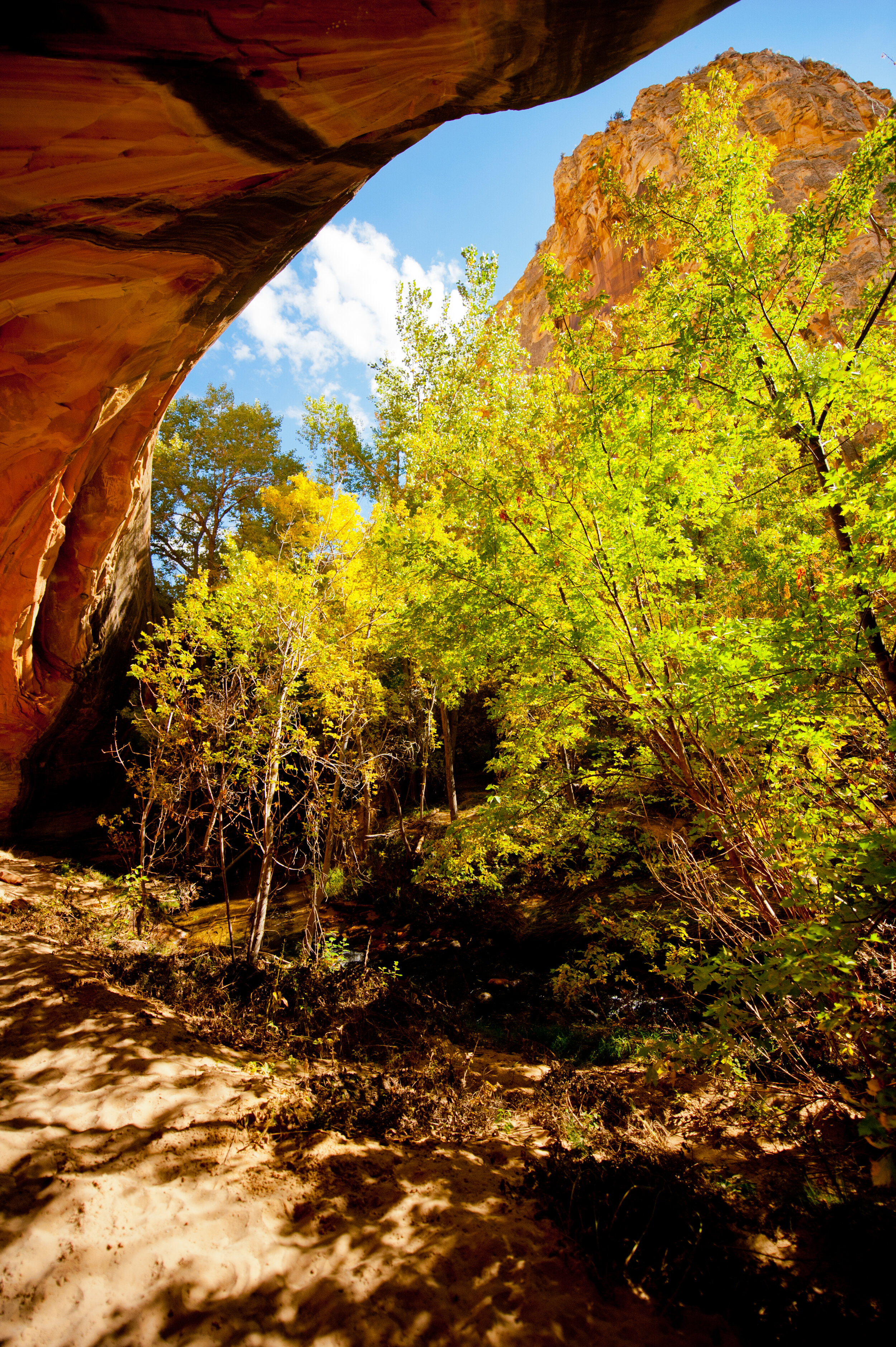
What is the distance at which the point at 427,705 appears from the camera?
46.5 ft

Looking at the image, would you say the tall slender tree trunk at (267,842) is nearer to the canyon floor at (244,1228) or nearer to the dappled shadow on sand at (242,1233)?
the canyon floor at (244,1228)

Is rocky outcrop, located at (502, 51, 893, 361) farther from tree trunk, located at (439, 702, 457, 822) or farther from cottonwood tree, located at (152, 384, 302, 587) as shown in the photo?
tree trunk, located at (439, 702, 457, 822)

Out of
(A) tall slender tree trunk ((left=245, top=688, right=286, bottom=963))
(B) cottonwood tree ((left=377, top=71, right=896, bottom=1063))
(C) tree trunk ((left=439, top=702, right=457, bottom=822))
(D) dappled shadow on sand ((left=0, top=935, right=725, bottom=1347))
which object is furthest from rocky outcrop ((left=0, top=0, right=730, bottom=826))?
(C) tree trunk ((left=439, top=702, right=457, bottom=822))

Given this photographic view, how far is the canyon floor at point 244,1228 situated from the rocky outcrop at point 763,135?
26642 millimetres

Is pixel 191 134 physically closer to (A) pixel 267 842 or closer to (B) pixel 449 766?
(A) pixel 267 842

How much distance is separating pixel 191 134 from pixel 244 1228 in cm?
671

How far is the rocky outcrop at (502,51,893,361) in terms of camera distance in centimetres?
2170

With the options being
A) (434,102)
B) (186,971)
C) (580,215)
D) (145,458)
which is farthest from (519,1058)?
(580,215)

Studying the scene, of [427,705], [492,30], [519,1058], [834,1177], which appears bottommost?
[519,1058]

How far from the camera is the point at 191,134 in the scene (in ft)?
10.2

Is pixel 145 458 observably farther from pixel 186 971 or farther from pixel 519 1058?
pixel 519 1058

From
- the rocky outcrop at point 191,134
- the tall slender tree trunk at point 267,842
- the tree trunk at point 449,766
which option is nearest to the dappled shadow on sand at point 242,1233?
the tall slender tree trunk at point 267,842

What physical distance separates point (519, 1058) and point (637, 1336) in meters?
3.27

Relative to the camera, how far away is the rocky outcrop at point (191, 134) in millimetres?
2699
